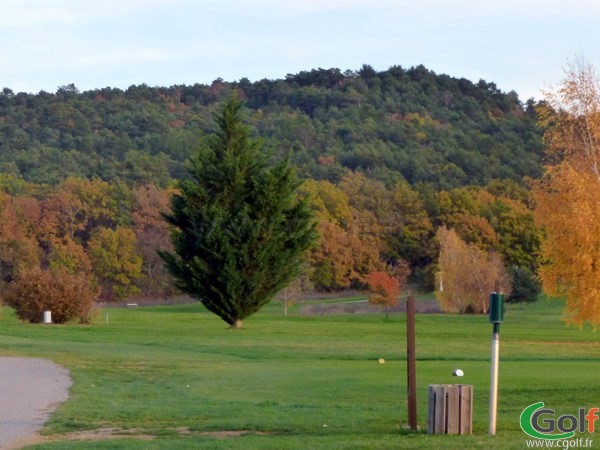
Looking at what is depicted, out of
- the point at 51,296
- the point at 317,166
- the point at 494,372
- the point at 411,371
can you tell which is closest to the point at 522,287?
the point at 317,166

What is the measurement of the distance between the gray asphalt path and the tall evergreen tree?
18.6 metres

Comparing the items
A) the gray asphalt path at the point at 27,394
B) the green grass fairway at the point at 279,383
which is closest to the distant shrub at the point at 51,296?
the green grass fairway at the point at 279,383

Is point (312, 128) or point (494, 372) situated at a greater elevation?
point (312, 128)

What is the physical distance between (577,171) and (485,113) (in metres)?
120

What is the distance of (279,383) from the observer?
21.1 m

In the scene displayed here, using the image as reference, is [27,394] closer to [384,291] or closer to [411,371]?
[411,371]

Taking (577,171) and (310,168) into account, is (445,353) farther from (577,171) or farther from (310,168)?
(310,168)

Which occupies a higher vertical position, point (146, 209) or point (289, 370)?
point (146, 209)

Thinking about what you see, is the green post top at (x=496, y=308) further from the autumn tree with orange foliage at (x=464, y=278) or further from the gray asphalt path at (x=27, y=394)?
the autumn tree with orange foliage at (x=464, y=278)

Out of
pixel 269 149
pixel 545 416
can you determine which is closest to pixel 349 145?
pixel 269 149

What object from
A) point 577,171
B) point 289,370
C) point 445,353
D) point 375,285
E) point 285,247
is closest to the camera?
point 289,370

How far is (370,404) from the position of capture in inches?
683

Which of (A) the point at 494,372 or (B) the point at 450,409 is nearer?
(A) the point at 494,372

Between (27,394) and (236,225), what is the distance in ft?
83.9
